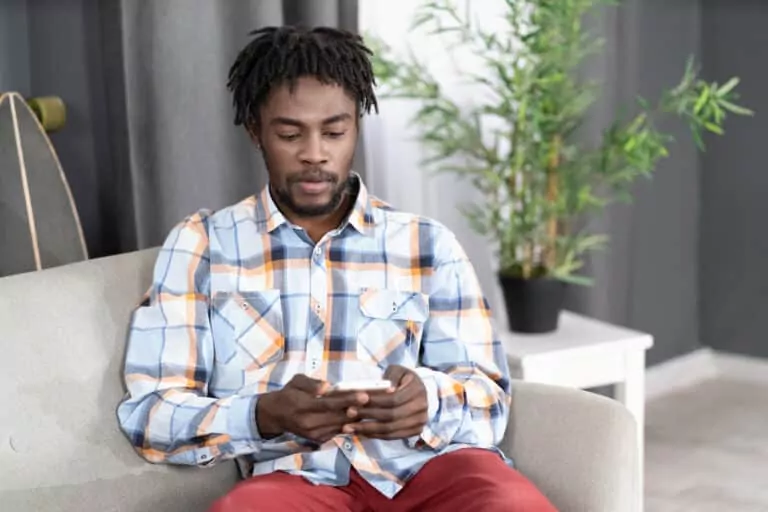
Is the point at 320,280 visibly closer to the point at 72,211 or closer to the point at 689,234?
the point at 72,211

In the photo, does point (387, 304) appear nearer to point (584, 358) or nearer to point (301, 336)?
point (301, 336)

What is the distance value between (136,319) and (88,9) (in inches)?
31.5

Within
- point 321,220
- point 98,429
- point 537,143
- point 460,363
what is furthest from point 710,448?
point 98,429

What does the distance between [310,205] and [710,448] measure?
165cm

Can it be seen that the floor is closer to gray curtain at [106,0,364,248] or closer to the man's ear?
gray curtain at [106,0,364,248]

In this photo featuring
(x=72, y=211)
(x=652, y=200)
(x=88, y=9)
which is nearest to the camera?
(x=72, y=211)

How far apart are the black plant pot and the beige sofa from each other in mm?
634

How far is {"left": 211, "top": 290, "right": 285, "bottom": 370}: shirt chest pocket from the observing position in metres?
1.73

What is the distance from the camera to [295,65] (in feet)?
5.62

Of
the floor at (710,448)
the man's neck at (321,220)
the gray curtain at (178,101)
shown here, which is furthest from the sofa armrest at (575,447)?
the floor at (710,448)

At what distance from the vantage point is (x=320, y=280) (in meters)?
1.75

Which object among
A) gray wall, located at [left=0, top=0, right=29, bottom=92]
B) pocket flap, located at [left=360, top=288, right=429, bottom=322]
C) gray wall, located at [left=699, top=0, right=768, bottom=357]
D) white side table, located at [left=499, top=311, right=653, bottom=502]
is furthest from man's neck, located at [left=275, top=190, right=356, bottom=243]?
gray wall, located at [left=699, top=0, right=768, bottom=357]

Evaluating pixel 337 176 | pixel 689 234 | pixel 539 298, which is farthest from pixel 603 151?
pixel 689 234

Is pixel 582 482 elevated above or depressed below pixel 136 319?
below
